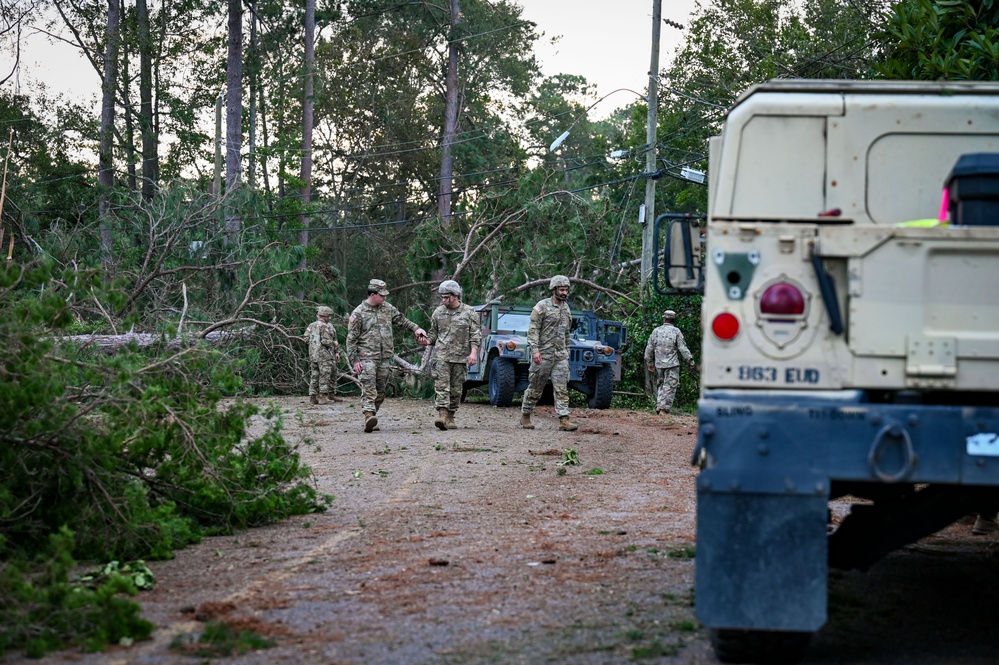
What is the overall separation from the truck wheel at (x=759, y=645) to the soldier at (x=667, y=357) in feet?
57.5

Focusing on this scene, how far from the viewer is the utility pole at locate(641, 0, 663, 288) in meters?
25.8

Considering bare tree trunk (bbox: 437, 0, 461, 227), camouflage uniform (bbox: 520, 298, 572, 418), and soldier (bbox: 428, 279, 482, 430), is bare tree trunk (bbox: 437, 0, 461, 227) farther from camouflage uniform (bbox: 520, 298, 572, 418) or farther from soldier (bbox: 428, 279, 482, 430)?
camouflage uniform (bbox: 520, 298, 572, 418)

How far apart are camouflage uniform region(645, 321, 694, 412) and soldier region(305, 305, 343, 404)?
609 cm

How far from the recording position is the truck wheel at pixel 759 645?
15.2 feet

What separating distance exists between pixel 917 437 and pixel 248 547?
459 cm

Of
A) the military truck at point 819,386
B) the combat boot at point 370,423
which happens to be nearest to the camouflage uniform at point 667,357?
the combat boot at point 370,423

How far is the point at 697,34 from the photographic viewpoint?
41.4 metres

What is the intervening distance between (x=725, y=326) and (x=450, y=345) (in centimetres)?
1215

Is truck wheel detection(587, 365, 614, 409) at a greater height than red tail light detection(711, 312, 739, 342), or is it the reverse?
red tail light detection(711, 312, 739, 342)

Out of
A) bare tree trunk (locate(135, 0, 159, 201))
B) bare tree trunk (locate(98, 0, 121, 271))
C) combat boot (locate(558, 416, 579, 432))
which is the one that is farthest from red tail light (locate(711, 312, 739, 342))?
bare tree trunk (locate(135, 0, 159, 201))

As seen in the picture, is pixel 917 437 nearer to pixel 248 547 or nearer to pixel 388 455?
pixel 248 547

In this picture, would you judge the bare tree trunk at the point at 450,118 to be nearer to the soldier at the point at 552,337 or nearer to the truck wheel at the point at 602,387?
the truck wheel at the point at 602,387

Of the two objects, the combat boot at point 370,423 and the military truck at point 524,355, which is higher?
the military truck at point 524,355

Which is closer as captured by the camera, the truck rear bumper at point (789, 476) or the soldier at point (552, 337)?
the truck rear bumper at point (789, 476)
